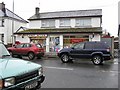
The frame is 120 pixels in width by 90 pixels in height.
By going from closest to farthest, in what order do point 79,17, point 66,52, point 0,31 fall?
point 66,52 < point 79,17 < point 0,31

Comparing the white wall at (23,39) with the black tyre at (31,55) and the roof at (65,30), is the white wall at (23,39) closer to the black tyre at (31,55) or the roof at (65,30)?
the roof at (65,30)

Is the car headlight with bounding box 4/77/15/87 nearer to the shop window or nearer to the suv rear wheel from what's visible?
the suv rear wheel

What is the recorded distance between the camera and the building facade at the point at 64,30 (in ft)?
93.5

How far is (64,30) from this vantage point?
29797 millimetres

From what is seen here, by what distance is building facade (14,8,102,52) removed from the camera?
2851 cm

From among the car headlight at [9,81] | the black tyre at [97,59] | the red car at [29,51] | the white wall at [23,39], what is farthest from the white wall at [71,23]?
the car headlight at [9,81]

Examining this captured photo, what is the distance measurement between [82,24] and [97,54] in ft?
47.8

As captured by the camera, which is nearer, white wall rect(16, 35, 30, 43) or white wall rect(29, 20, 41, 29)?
white wall rect(16, 35, 30, 43)

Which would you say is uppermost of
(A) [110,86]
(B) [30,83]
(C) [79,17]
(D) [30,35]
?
(C) [79,17]

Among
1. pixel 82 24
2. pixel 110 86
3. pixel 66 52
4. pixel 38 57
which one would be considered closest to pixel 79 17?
pixel 82 24

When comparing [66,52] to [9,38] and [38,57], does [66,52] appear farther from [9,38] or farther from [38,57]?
[9,38]

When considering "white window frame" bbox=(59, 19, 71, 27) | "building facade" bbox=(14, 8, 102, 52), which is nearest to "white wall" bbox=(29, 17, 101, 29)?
"building facade" bbox=(14, 8, 102, 52)

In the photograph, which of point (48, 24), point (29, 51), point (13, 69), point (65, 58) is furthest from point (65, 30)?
point (13, 69)

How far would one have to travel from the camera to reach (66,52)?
17734mm
